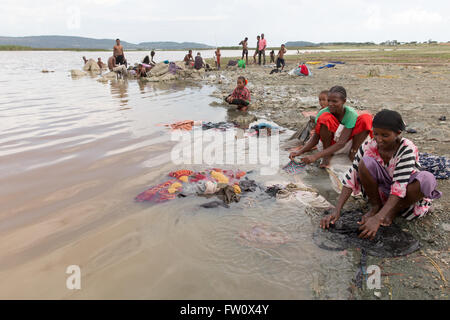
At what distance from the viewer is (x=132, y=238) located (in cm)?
→ 249

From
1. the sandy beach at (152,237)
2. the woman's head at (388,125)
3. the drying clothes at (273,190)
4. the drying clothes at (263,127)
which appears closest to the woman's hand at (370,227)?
the sandy beach at (152,237)

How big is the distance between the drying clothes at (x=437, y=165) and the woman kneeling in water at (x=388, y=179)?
1.14 m

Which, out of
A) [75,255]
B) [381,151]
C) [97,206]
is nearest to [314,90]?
[381,151]

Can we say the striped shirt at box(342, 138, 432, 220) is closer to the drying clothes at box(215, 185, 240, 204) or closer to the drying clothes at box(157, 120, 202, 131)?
the drying clothes at box(215, 185, 240, 204)

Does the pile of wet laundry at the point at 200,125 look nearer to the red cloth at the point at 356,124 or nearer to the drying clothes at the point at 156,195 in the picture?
the red cloth at the point at 356,124

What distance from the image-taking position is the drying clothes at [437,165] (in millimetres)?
3318

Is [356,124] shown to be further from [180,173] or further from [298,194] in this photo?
[180,173]

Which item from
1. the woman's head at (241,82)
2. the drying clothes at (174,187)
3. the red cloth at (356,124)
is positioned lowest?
the drying clothes at (174,187)

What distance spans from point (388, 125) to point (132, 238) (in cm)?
225

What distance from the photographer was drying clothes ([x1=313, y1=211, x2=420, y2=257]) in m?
2.19

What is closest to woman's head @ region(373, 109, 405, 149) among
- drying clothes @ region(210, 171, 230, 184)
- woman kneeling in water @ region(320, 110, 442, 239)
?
woman kneeling in water @ region(320, 110, 442, 239)

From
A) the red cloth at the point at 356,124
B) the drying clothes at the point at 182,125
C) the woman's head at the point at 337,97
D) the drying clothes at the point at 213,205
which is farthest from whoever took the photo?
the drying clothes at the point at 182,125
